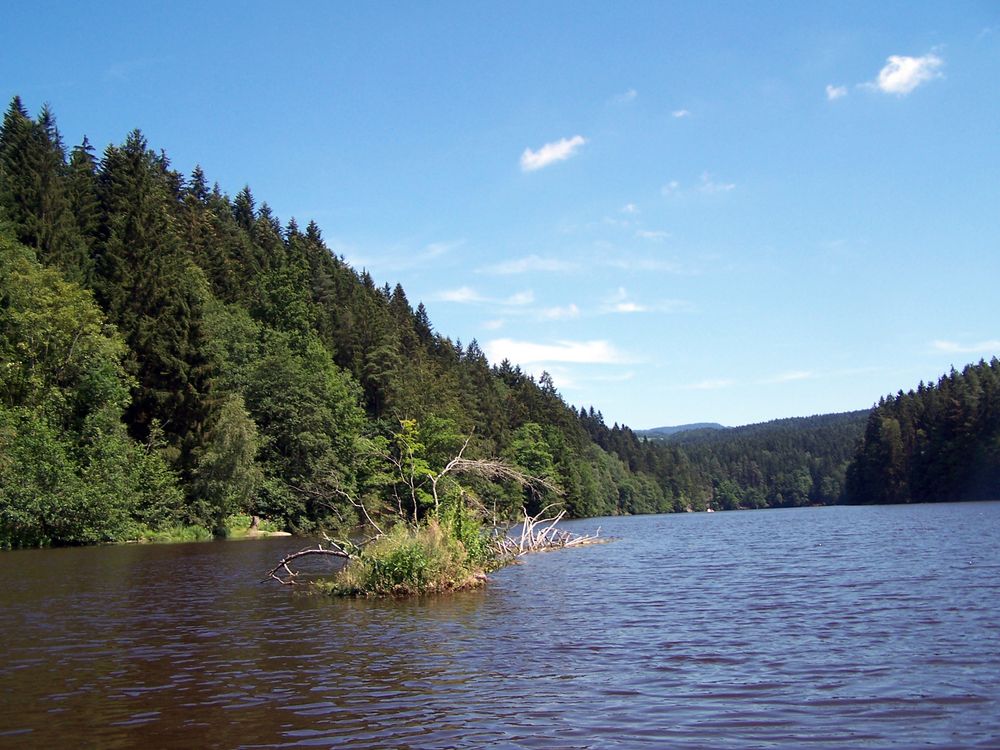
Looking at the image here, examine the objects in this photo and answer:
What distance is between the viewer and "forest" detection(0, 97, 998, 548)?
1886 inches

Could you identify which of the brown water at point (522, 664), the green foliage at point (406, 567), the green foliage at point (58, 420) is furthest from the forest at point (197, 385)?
the brown water at point (522, 664)

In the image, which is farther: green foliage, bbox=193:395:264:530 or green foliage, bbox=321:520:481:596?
green foliage, bbox=193:395:264:530

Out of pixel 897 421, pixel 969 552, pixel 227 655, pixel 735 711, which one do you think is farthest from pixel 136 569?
pixel 897 421

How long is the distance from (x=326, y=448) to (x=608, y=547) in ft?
99.2

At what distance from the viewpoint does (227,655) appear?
606 inches

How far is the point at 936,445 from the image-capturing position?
127250mm

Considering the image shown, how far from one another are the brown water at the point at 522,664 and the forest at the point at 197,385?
8159 millimetres

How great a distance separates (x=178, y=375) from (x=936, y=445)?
373 feet

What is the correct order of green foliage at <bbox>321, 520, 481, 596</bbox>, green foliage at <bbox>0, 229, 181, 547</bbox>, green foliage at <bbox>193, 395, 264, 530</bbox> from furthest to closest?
green foliage at <bbox>193, 395, 264, 530</bbox> < green foliage at <bbox>0, 229, 181, 547</bbox> < green foliage at <bbox>321, 520, 481, 596</bbox>

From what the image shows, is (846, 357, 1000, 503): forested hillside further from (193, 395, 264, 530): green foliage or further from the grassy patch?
the grassy patch

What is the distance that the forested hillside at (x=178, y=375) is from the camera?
157 ft

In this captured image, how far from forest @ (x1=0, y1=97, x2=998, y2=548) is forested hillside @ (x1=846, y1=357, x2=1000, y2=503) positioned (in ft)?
1.67

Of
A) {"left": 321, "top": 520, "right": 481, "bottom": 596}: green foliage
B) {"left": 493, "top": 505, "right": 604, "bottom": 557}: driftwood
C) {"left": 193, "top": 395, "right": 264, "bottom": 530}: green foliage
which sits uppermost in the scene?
{"left": 193, "top": 395, "right": 264, "bottom": 530}: green foliage

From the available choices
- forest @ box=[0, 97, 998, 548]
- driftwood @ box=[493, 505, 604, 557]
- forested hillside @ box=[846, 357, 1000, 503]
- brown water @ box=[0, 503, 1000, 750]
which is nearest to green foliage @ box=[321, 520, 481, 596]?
brown water @ box=[0, 503, 1000, 750]
